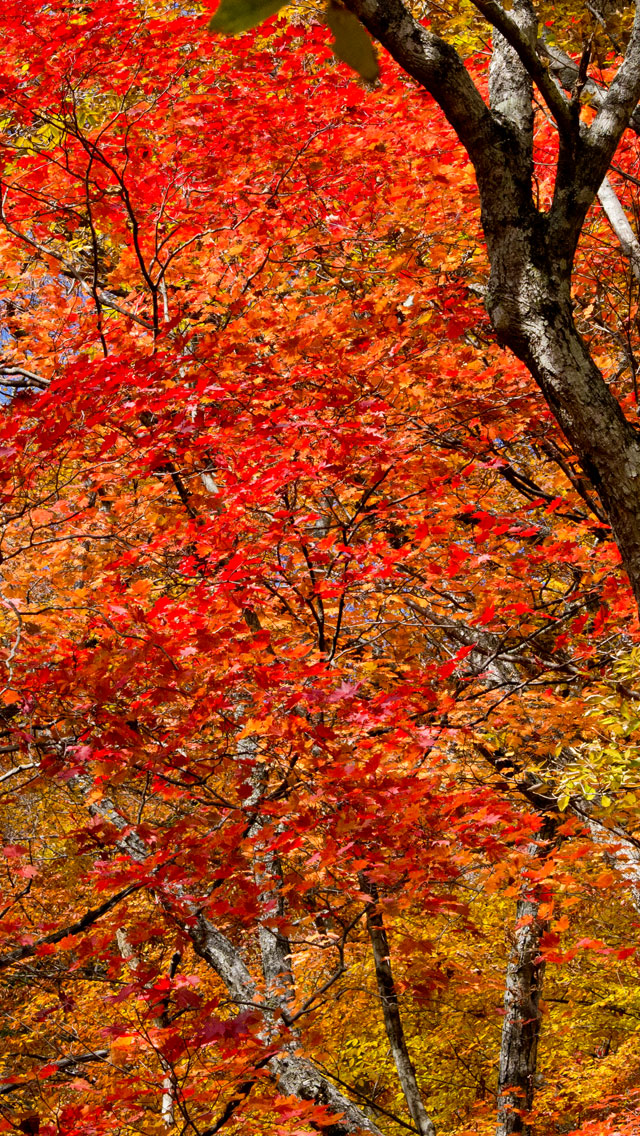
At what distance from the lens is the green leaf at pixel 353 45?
3.15 feet

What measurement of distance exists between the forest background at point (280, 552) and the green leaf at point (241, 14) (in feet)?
8.19

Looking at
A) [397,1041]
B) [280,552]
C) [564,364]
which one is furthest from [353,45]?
[397,1041]

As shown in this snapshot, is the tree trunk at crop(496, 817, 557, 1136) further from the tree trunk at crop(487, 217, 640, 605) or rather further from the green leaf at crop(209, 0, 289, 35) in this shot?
the green leaf at crop(209, 0, 289, 35)

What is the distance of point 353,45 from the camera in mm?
966

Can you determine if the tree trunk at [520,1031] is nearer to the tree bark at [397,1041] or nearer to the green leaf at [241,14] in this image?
the tree bark at [397,1041]

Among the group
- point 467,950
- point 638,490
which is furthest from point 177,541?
point 467,950

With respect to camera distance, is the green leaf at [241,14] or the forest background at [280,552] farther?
the forest background at [280,552]

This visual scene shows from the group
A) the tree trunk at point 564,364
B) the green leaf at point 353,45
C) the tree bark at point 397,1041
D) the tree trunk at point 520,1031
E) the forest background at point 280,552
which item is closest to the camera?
the green leaf at point 353,45

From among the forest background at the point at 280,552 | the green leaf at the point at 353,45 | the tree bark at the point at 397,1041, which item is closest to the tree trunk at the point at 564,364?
the forest background at the point at 280,552

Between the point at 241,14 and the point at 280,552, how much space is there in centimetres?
592

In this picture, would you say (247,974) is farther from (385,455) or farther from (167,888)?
(385,455)

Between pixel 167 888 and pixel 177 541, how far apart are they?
249 centimetres

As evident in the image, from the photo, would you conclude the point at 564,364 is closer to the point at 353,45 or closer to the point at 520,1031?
the point at 353,45

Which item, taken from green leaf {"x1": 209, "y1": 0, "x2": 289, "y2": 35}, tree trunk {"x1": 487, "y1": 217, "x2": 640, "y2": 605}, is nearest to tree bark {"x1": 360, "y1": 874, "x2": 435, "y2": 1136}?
tree trunk {"x1": 487, "y1": 217, "x2": 640, "y2": 605}
